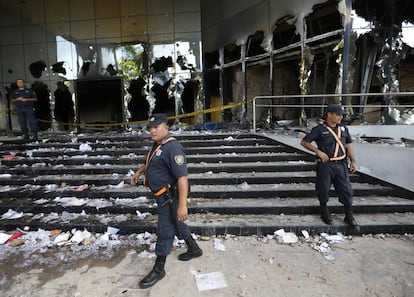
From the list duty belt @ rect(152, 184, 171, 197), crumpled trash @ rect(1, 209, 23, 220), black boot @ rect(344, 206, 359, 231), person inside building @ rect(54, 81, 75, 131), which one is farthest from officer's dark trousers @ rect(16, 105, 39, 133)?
black boot @ rect(344, 206, 359, 231)

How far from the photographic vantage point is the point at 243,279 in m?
3.16

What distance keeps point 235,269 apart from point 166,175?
138 cm

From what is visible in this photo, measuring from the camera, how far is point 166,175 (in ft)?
9.82

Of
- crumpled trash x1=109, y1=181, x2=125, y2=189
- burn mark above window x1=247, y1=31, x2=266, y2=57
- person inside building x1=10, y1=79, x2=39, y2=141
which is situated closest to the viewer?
crumpled trash x1=109, y1=181, x2=125, y2=189

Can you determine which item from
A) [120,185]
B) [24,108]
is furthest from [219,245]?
[24,108]

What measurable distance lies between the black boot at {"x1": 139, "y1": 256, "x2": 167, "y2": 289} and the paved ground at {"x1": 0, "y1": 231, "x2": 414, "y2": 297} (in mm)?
57

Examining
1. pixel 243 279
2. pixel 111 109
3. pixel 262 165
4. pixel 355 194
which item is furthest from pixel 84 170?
pixel 111 109

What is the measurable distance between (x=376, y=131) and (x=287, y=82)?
4.87 meters

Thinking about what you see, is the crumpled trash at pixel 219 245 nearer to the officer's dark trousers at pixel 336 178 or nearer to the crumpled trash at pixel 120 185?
the officer's dark trousers at pixel 336 178

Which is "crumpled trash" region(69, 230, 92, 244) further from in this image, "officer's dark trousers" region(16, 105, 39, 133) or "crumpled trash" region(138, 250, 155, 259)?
"officer's dark trousers" region(16, 105, 39, 133)

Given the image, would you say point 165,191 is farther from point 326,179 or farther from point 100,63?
point 100,63

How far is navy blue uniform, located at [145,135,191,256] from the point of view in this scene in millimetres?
2885

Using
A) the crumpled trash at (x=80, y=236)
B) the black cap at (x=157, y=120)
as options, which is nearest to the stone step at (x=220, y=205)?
the crumpled trash at (x=80, y=236)

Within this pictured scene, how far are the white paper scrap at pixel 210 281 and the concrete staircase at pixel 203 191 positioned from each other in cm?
101
